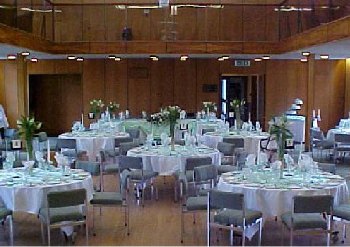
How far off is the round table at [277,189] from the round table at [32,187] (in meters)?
1.88

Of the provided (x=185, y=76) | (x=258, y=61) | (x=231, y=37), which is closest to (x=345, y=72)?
(x=258, y=61)

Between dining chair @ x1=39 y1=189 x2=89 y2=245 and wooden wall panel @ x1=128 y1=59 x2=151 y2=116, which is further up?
wooden wall panel @ x1=128 y1=59 x2=151 y2=116

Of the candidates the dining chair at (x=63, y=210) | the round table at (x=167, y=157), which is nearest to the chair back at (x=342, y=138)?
the round table at (x=167, y=157)

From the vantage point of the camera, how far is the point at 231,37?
20.7 metres

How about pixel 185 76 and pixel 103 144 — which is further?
pixel 185 76

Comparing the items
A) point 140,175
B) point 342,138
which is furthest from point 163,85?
point 140,175

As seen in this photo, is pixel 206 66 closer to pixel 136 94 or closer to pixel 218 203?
pixel 136 94

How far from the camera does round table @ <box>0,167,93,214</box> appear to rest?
280 inches

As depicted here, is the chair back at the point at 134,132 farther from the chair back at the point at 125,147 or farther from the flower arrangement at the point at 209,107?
the flower arrangement at the point at 209,107

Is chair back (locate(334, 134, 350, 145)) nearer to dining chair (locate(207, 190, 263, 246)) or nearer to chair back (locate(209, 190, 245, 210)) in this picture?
dining chair (locate(207, 190, 263, 246))

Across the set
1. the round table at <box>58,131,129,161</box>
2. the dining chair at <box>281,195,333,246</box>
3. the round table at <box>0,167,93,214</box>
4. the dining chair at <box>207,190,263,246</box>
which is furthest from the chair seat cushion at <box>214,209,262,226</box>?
the round table at <box>58,131,129,161</box>

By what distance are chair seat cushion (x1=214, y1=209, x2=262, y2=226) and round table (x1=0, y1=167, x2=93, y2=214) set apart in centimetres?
191

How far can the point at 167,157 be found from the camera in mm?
9641

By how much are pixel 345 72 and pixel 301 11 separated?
7.01m
